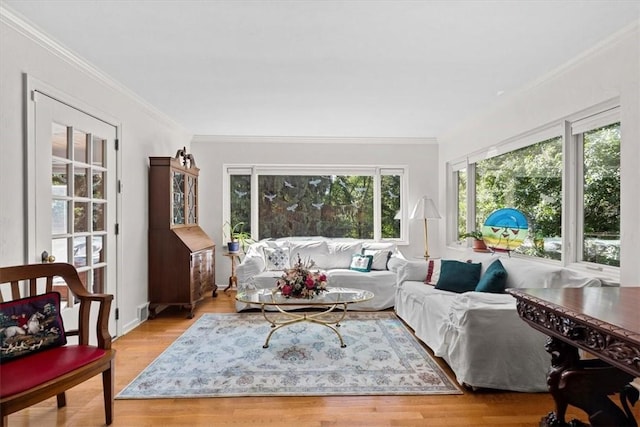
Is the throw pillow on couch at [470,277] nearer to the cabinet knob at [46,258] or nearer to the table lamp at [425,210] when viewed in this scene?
the table lamp at [425,210]

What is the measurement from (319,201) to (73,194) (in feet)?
12.0

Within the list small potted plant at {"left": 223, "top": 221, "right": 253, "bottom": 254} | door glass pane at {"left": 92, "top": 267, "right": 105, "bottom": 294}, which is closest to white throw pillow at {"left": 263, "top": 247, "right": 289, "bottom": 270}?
small potted plant at {"left": 223, "top": 221, "right": 253, "bottom": 254}

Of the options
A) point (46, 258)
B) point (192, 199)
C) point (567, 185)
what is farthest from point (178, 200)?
point (567, 185)

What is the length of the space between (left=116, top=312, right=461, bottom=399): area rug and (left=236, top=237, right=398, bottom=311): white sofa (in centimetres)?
72

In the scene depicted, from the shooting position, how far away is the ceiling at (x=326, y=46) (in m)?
2.23

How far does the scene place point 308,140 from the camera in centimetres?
579

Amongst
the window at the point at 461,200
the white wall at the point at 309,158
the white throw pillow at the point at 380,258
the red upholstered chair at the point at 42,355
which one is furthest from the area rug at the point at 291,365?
the white wall at the point at 309,158

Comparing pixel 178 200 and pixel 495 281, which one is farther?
pixel 178 200

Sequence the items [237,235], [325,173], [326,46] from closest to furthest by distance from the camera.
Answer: [326,46], [237,235], [325,173]

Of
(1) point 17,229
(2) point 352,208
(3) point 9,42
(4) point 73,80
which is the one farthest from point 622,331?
(2) point 352,208

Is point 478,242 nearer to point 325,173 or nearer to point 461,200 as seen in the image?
point 461,200

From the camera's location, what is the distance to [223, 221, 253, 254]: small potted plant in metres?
5.52

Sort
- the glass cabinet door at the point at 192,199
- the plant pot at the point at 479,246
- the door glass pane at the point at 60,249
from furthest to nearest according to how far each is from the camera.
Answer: the glass cabinet door at the point at 192,199 → the plant pot at the point at 479,246 → the door glass pane at the point at 60,249

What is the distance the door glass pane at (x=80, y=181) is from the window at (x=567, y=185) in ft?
13.7
